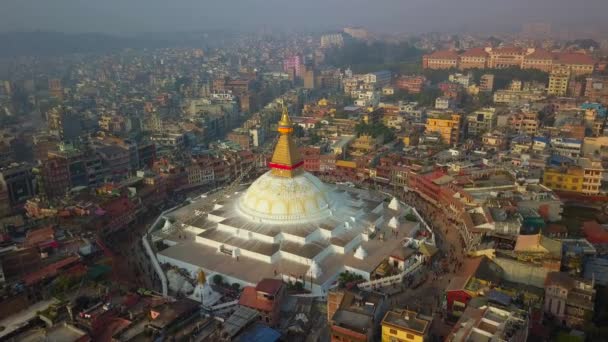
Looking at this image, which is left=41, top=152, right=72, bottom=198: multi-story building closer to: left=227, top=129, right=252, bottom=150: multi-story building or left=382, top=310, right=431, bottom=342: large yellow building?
left=227, top=129, right=252, bottom=150: multi-story building

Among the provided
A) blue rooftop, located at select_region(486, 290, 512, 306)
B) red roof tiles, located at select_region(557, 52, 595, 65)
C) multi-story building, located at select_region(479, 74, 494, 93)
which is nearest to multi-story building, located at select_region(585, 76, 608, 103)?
red roof tiles, located at select_region(557, 52, 595, 65)

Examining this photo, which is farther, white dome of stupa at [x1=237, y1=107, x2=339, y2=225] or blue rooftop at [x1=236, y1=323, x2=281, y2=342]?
white dome of stupa at [x1=237, y1=107, x2=339, y2=225]

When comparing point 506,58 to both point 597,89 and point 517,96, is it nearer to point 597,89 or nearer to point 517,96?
point 517,96

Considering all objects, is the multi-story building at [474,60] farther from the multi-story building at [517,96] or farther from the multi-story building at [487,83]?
the multi-story building at [517,96]

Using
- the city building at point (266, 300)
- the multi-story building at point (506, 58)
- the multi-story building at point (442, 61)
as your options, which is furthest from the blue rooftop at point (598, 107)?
the city building at point (266, 300)

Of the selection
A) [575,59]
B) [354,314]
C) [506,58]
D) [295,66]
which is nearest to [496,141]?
[354,314]

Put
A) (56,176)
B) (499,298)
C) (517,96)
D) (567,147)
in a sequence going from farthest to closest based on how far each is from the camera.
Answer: (517,96)
(567,147)
(56,176)
(499,298)
